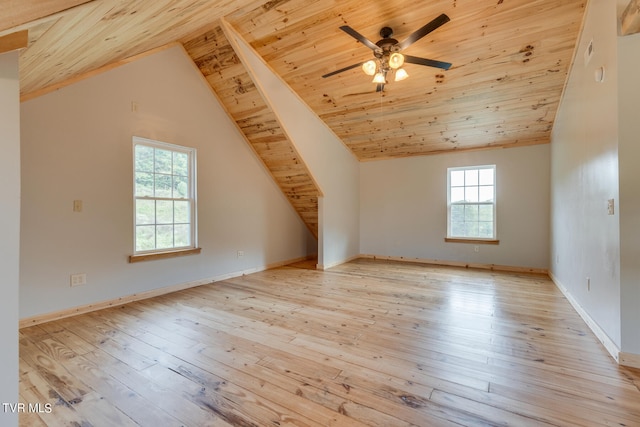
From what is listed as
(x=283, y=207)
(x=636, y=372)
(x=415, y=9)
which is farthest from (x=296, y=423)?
(x=283, y=207)

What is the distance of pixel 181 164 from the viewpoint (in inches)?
157

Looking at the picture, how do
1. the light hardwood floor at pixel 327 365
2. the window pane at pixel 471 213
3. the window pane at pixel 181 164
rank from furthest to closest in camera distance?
the window pane at pixel 471 213 < the window pane at pixel 181 164 < the light hardwood floor at pixel 327 365

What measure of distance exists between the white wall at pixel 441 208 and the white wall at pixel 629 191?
3273mm

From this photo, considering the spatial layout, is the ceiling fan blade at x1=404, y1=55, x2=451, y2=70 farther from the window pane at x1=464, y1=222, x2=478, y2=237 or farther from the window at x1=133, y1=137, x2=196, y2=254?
the window pane at x1=464, y1=222, x2=478, y2=237

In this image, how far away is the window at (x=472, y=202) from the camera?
Result: 5293mm

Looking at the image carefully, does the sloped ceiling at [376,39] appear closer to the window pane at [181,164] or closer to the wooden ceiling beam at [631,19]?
the wooden ceiling beam at [631,19]

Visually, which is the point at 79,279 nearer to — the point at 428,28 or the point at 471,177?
the point at 428,28

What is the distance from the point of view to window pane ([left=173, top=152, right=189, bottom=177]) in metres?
3.92

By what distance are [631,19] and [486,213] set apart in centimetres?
390

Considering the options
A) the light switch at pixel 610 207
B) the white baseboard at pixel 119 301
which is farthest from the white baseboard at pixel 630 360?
the white baseboard at pixel 119 301

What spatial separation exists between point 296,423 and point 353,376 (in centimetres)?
53

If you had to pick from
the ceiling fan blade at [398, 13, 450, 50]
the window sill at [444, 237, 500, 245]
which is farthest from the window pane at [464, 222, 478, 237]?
the ceiling fan blade at [398, 13, 450, 50]

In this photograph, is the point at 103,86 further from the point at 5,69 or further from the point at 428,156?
the point at 428,156

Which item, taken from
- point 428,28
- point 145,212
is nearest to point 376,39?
point 428,28
